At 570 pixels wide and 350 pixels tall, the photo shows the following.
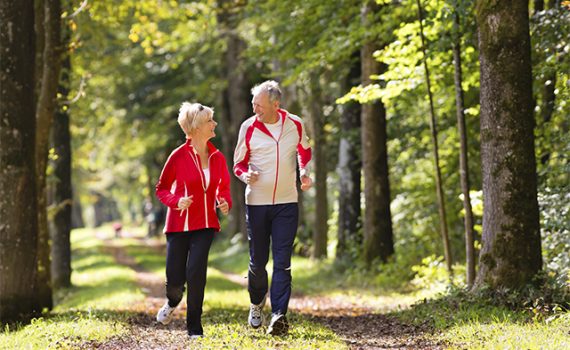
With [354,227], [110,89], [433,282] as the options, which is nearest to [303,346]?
[433,282]

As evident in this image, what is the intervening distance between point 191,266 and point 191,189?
758mm

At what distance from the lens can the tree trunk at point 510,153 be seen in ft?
29.8

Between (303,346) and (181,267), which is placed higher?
(181,267)

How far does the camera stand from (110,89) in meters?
33.2

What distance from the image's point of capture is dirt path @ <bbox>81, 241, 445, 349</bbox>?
778 cm

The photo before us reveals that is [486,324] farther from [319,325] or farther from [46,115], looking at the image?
[46,115]

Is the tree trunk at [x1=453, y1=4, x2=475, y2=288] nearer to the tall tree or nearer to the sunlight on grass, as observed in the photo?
the sunlight on grass

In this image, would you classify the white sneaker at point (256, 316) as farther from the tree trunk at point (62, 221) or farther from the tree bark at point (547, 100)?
the tree trunk at point (62, 221)

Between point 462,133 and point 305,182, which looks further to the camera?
point 462,133

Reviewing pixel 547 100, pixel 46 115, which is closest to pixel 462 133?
pixel 547 100

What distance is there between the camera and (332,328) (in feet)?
31.0

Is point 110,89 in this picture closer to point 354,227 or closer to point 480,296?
point 354,227

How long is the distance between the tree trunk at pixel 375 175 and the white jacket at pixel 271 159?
7.87m

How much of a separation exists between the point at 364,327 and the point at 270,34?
9.67 metres
